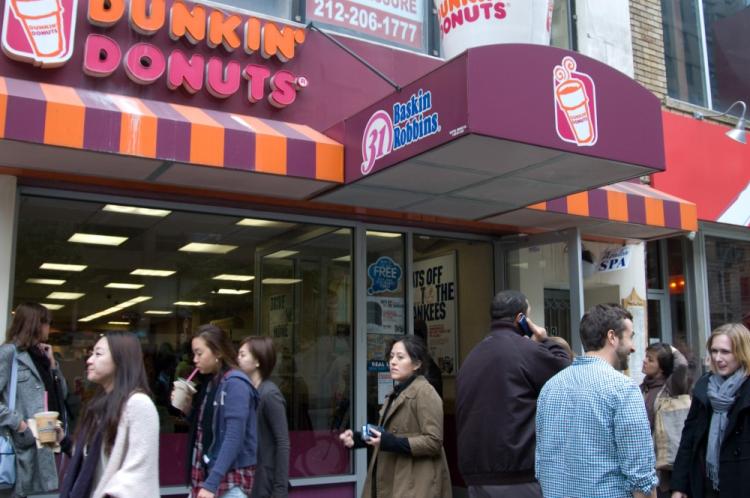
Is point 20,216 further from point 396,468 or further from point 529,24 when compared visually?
point 529,24

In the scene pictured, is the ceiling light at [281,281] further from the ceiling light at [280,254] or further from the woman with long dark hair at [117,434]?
the woman with long dark hair at [117,434]

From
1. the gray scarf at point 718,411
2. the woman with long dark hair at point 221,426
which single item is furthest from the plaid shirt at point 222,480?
the gray scarf at point 718,411

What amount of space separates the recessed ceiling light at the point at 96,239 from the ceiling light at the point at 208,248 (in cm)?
57

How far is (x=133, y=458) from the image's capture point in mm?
3234

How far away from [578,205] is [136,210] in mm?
4032

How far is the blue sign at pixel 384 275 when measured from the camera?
24.5ft

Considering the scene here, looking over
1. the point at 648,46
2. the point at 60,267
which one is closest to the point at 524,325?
the point at 60,267

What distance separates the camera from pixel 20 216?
5852mm

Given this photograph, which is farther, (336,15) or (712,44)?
(712,44)

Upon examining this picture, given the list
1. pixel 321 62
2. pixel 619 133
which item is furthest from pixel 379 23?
pixel 619 133

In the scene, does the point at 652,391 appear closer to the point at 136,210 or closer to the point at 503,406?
the point at 503,406

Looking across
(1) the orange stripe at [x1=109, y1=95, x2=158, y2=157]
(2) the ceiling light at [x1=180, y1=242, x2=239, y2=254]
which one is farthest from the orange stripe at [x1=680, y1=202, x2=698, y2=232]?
(1) the orange stripe at [x1=109, y1=95, x2=158, y2=157]

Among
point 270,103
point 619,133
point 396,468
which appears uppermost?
point 270,103

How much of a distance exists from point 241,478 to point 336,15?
16.2ft
